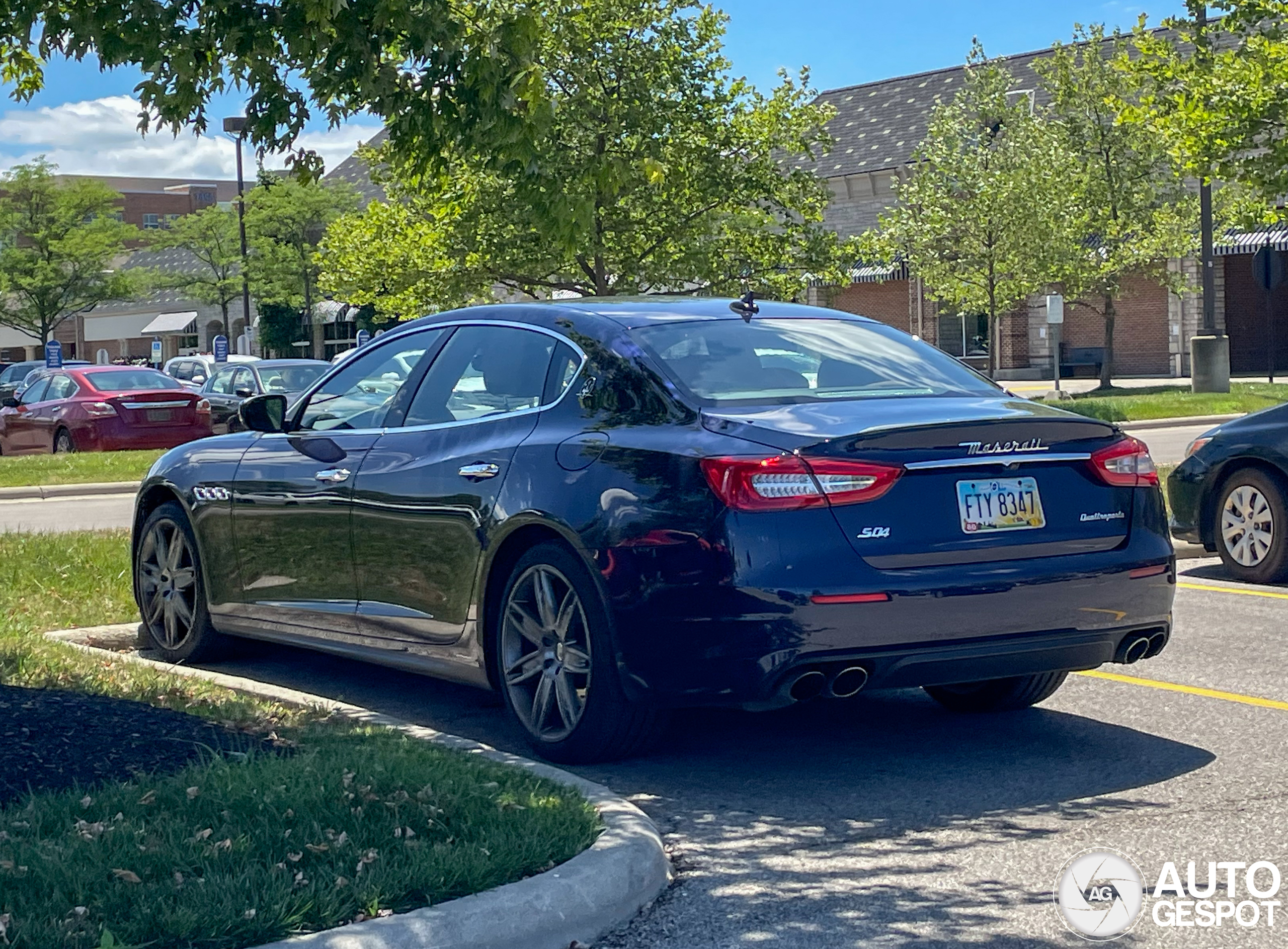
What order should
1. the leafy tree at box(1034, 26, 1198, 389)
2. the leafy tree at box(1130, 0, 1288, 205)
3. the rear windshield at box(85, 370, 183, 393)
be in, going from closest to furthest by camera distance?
the leafy tree at box(1130, 0, 1288, 205), the rear windshield at box(85, 370, 183, 393), the leafy tree at box(1034, 26, 1198, 389)

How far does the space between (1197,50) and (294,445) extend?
19823mm

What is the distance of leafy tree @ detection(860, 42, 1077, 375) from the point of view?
38.2 m

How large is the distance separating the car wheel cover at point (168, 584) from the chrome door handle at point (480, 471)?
223 cm

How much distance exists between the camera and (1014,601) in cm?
562

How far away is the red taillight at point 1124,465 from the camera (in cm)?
593

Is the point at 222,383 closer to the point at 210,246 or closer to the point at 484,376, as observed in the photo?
the point at 484,376

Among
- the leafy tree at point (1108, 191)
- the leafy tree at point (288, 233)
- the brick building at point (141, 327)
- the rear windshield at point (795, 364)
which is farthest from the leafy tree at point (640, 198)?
the brick building at point (141, 327)

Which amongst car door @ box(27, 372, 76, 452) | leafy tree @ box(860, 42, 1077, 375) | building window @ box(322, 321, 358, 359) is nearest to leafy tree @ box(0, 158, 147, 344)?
building window @ box(322, 321, 358, 359)

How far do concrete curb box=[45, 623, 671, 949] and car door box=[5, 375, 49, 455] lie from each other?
2286 centimetres

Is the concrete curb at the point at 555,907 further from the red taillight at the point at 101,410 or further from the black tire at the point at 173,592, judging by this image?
the red taillight at the point at 101,410

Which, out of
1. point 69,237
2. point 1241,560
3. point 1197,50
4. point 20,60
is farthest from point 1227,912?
point 69,237

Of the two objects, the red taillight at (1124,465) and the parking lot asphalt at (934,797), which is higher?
the red taillight at (1124,465)

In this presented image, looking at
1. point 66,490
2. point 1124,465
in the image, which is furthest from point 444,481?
point 66,490

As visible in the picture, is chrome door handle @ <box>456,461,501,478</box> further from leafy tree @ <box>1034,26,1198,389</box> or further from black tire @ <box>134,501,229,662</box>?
leafy tree @ <box>1034,26,1198,389</box>
